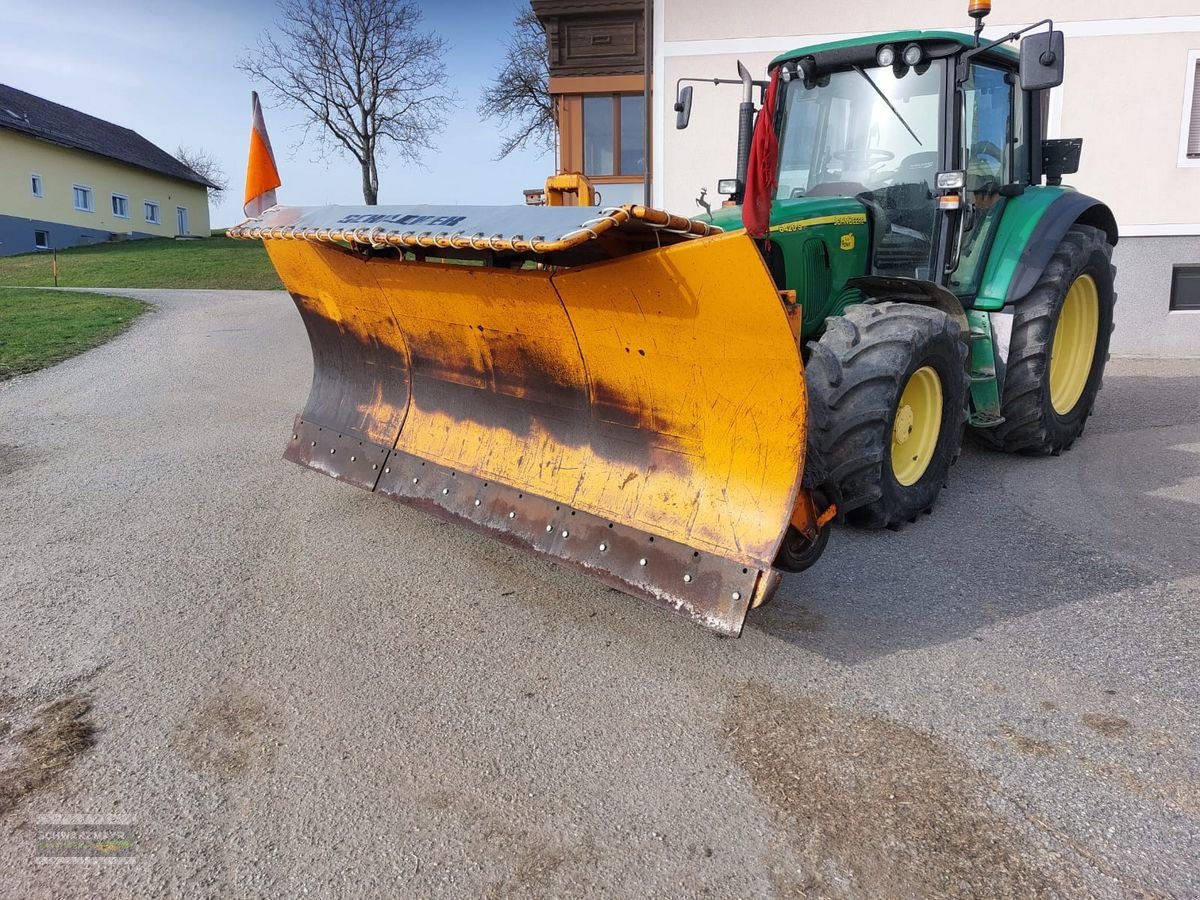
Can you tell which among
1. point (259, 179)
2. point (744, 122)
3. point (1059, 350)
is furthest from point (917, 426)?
point (259, 179)

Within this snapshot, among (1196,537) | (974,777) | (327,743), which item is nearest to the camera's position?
(974,777)

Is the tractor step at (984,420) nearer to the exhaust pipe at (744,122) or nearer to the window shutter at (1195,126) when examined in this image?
the exhaust pipe at (744,122)

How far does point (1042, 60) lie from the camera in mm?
4043

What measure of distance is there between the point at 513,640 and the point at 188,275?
2175cm

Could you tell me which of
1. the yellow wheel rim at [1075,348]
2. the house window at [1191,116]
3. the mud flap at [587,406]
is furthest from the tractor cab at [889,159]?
the house window at [1191,116]

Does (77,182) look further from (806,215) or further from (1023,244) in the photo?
(1023,244)

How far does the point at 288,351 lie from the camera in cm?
1031

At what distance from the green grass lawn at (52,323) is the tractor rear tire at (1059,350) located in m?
8.66

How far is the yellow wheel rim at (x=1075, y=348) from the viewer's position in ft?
19.2

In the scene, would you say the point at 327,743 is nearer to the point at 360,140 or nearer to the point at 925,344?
the point at 925,344

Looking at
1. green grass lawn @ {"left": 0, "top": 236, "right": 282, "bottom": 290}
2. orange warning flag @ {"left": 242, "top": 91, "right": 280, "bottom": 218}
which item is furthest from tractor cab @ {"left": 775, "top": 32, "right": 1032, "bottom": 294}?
green grass lawn @ {"left": 0, "top": 236, "right": 282, "bottom": 290}

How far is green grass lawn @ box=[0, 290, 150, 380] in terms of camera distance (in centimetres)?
925

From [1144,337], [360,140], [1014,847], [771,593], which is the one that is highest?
[360,140]

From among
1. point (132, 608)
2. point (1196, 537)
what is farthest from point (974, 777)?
point (132, 608)
